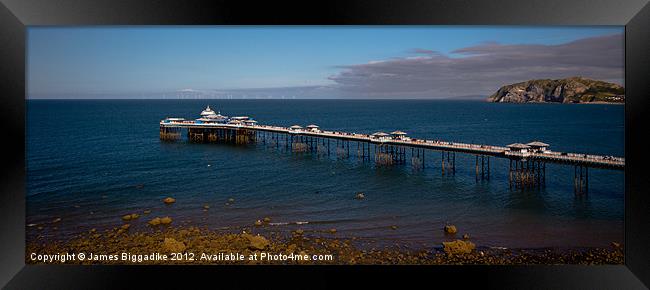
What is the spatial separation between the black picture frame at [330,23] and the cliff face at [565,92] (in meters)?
15.4

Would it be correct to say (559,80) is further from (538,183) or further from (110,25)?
(110,25)

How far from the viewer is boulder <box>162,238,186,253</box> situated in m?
11.2

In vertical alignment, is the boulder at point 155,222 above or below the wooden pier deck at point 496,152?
below

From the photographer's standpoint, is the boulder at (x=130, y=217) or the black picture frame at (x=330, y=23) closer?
the black picture frame at (x=330, y=23)

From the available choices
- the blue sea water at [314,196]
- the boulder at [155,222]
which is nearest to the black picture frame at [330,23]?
the blue sea water at [314,196]

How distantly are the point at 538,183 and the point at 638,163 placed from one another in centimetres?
1055

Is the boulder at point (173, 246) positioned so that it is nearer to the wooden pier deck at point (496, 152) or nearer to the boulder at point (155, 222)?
the boulder at point (155, 222)

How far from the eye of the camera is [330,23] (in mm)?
8906

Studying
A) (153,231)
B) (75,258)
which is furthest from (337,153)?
(75,258)

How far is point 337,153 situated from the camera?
1136 inches

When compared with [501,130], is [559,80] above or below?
above

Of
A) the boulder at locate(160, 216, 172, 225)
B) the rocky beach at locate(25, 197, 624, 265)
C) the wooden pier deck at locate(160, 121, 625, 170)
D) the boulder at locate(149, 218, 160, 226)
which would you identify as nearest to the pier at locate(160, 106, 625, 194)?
the wooden pier deck at locate(160, 121, 625, 170)

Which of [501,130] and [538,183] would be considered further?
[501,130]

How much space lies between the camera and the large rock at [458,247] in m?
11.5
